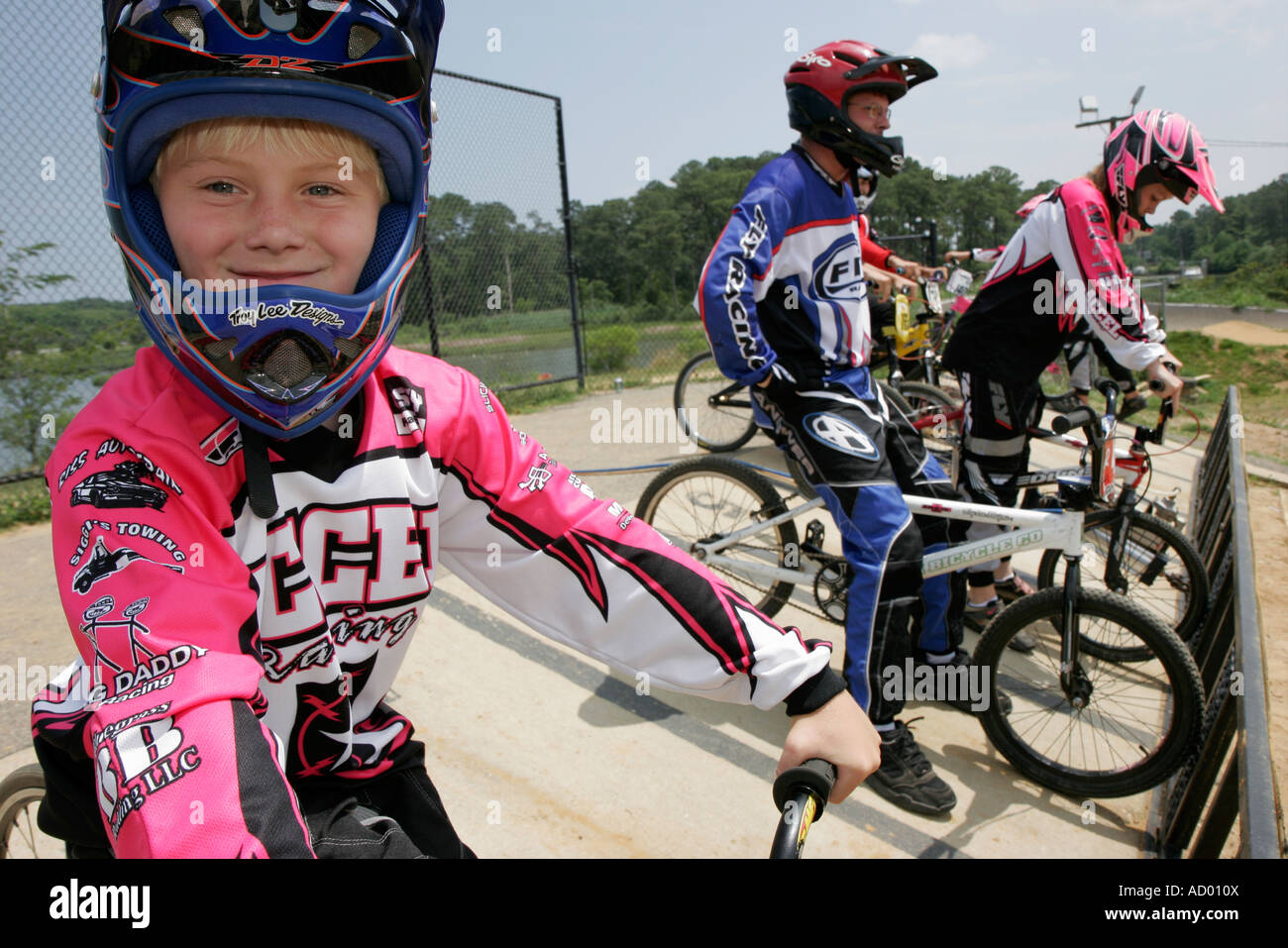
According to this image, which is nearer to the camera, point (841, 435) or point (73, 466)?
point (73, 466)

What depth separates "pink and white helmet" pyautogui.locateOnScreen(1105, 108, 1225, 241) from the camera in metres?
3.73

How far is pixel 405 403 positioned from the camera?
143 cm

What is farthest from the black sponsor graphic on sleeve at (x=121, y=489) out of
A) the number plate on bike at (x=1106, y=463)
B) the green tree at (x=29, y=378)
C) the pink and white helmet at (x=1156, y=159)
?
the green tree at (x=29, y=378)

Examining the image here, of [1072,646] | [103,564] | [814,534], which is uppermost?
[103,564]

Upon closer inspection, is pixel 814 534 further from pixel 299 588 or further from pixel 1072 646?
pixel 299 588

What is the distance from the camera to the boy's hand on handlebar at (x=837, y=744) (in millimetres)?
1305

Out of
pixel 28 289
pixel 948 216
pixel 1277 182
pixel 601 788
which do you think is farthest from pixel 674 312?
pixel 1277 182

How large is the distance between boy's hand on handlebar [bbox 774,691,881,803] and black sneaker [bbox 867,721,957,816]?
1.89m

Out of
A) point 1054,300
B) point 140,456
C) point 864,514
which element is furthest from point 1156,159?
point 140,456

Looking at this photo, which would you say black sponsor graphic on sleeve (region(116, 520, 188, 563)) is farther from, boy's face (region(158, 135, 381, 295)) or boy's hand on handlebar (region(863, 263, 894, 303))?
boy's hand on handlebar (region(863, 263, 894, 303))

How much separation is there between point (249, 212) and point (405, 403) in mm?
400

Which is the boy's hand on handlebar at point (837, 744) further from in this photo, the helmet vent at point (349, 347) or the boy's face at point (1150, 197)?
the boy's face at point (1150, 197)

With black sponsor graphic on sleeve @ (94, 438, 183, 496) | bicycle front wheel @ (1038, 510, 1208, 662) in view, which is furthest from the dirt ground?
black sponsor graphic on sleeve @ (94, 438, 183, 496)

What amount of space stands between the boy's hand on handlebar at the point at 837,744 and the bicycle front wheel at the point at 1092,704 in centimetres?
213
